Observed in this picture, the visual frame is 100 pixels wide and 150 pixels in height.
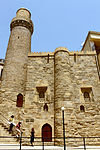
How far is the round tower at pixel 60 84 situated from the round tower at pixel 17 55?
3882mm

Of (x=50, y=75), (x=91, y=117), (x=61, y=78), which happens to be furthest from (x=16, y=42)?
(x=91, y=117)

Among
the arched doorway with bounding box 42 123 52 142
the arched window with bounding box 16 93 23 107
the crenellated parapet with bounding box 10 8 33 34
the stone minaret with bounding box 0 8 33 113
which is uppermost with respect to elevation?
the crenellated parapet with bounding box 10 8 33 34

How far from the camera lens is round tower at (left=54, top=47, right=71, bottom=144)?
35.7ft

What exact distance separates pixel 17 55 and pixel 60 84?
6460 millimetres

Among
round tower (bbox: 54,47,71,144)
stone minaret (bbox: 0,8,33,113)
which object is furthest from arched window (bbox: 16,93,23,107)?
round tower (bbox: 54,47,71,144)

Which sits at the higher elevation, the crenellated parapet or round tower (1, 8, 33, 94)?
the crenellated parapet

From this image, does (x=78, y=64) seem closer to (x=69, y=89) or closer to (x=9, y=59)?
(x=69, y=89)

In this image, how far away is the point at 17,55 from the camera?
1484cm

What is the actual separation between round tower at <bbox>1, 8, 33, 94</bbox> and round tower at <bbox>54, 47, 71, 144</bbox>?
12.7ft

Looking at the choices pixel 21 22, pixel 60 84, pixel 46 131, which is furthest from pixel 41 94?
pixel 21 22

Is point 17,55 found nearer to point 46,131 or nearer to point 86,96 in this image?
point 46,131

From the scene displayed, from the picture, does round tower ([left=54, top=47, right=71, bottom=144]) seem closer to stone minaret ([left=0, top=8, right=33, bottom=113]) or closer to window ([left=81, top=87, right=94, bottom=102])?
window ([left=81, top=87, right=94, bottom=102])

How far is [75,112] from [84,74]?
14.8ft

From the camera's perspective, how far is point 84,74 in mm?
14070
